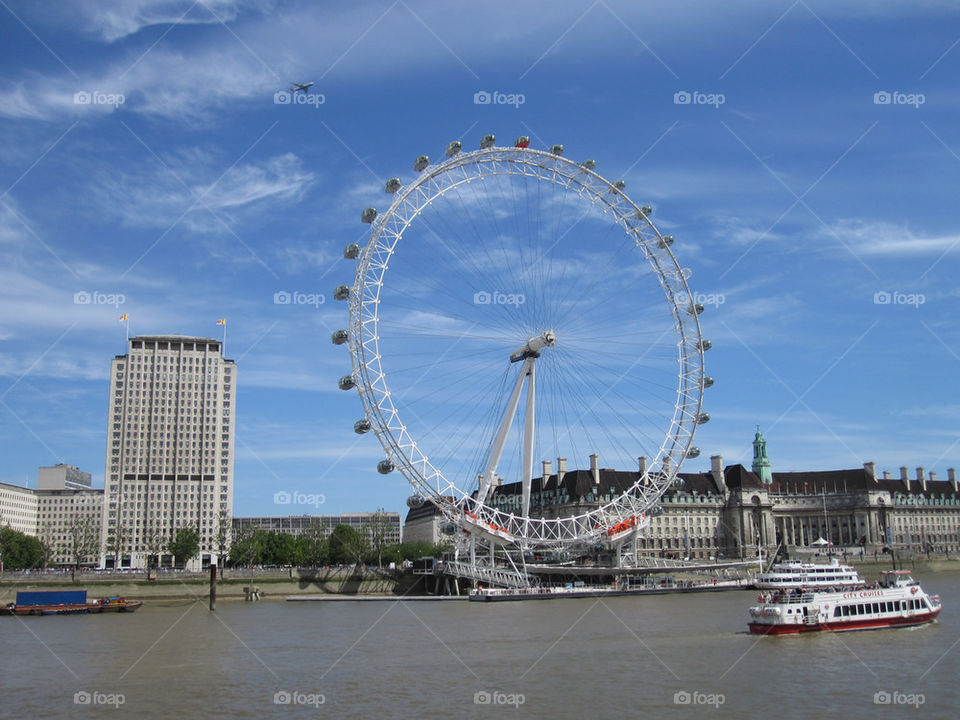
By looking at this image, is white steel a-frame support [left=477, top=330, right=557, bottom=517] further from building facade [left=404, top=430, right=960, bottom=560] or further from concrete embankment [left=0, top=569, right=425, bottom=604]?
building facade [left=404, top=430, right=960, bottom=560]

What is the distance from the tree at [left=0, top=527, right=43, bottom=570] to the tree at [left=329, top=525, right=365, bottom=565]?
39633 millimetres

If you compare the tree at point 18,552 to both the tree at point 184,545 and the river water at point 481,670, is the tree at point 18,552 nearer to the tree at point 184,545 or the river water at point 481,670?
the tree at point 184,545

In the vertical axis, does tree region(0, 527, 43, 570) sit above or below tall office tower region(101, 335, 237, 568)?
below

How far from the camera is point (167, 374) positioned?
181 meters

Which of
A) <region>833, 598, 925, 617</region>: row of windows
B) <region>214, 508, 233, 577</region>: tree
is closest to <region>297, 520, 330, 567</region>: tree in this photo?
<region>214, 508, 233, 577</region>: tree

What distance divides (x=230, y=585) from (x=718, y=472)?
9566 cm

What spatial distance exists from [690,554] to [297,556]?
2611 inches

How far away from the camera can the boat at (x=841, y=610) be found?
52.6 m

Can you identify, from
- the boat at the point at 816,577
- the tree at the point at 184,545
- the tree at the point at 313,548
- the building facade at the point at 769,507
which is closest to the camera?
the boat at the point at 816,577

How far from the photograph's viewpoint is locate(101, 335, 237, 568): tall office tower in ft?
575

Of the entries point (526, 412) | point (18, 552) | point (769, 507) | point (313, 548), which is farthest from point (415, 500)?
point (769, 507)

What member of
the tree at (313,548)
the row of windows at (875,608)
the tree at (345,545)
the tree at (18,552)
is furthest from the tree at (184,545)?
the row of windows at (875,608)

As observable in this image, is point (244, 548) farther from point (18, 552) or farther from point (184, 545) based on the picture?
point (18, 552)

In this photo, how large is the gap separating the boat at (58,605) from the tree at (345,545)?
161 ft
